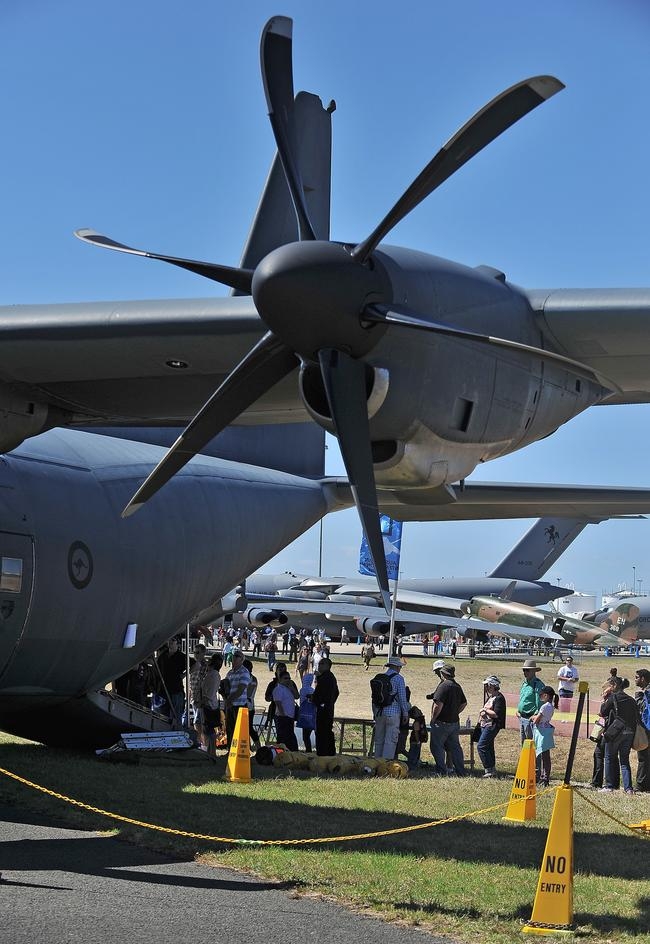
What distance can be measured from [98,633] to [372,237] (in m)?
7.66

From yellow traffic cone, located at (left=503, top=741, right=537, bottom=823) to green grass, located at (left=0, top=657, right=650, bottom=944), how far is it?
0.59 ft

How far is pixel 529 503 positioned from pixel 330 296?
26.2ft

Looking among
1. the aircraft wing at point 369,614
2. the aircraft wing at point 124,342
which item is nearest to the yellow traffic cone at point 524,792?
the aircraft wing at point 124,342

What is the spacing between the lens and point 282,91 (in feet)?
26.6

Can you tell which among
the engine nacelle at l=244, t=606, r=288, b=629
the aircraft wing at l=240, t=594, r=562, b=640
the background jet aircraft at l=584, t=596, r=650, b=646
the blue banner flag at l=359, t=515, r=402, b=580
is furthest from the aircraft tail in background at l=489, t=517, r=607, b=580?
the blue banner flag at l=359, t=515, r=402, b=580

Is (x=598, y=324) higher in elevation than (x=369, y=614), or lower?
higher

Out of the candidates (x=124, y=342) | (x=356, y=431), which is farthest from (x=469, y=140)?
(x=124, y=342)

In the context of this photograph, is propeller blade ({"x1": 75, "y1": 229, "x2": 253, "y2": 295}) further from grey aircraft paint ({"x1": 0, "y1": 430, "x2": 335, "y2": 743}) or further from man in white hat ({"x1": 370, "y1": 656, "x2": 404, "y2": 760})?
man in white hat ({"x1": 370, "y1": 656, "x2": 404, "y2": 760})

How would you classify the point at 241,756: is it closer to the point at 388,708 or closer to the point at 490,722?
the point at 388,708

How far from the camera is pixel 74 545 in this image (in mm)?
12805

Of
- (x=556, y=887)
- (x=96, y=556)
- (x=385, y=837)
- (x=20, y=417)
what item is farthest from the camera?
(x=96, y=556)

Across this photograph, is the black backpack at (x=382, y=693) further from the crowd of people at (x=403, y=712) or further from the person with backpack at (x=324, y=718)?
the person with backpack at (x=324, y=718)

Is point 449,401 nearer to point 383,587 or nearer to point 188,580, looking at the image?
point 383,587

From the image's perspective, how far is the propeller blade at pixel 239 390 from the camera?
26.8ft
